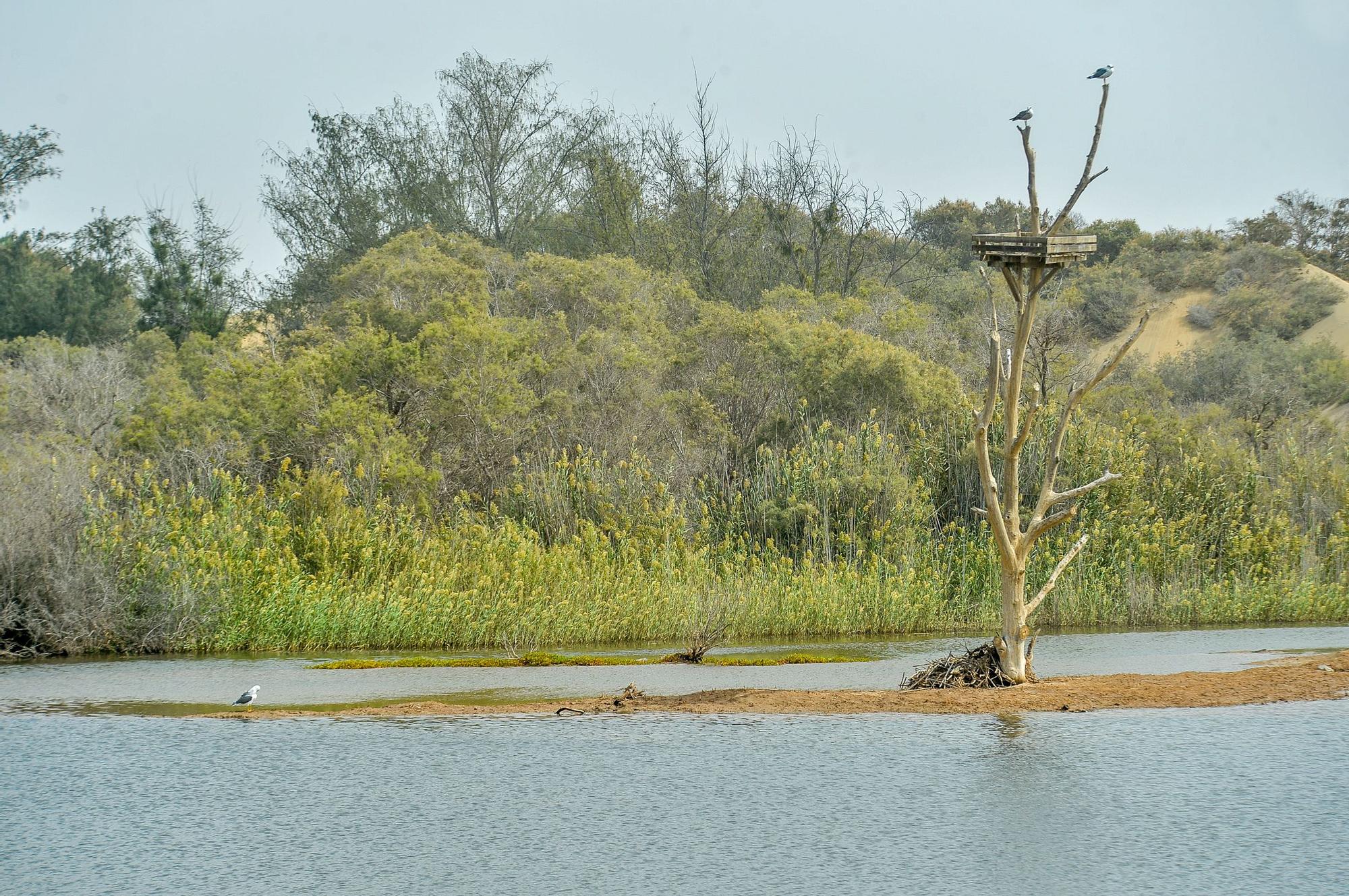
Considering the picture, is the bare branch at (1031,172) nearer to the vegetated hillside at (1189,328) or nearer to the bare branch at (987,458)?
the bare branch at (987,458)

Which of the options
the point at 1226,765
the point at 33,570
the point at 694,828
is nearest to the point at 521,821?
the point at 694,828

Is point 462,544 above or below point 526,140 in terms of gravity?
below

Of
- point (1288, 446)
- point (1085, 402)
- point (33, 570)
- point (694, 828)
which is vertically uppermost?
point (1085, 402)

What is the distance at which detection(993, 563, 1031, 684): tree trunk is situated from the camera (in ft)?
41.4

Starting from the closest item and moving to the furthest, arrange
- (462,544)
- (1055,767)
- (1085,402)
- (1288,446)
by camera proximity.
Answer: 1. (1055,767)
2. (462,544)
3. (1288,446)
4. (1085,402)

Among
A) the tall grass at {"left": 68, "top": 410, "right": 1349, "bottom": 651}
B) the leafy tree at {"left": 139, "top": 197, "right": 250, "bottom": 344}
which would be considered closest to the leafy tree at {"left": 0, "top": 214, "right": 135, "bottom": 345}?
the leafy tree at {"left": 139, "top": 197, "right": 250, "bottom": 344}

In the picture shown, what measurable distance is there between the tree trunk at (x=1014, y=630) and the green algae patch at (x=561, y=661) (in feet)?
11.3

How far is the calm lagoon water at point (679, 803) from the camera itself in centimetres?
763

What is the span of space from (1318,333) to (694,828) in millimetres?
54987

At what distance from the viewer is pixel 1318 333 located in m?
56.0

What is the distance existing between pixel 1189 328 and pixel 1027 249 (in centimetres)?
5237

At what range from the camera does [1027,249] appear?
12062 millimetres

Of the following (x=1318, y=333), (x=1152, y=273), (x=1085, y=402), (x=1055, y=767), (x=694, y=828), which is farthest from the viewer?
(x=1152, y=273)

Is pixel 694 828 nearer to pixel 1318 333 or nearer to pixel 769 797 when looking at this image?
pixel 769 797
